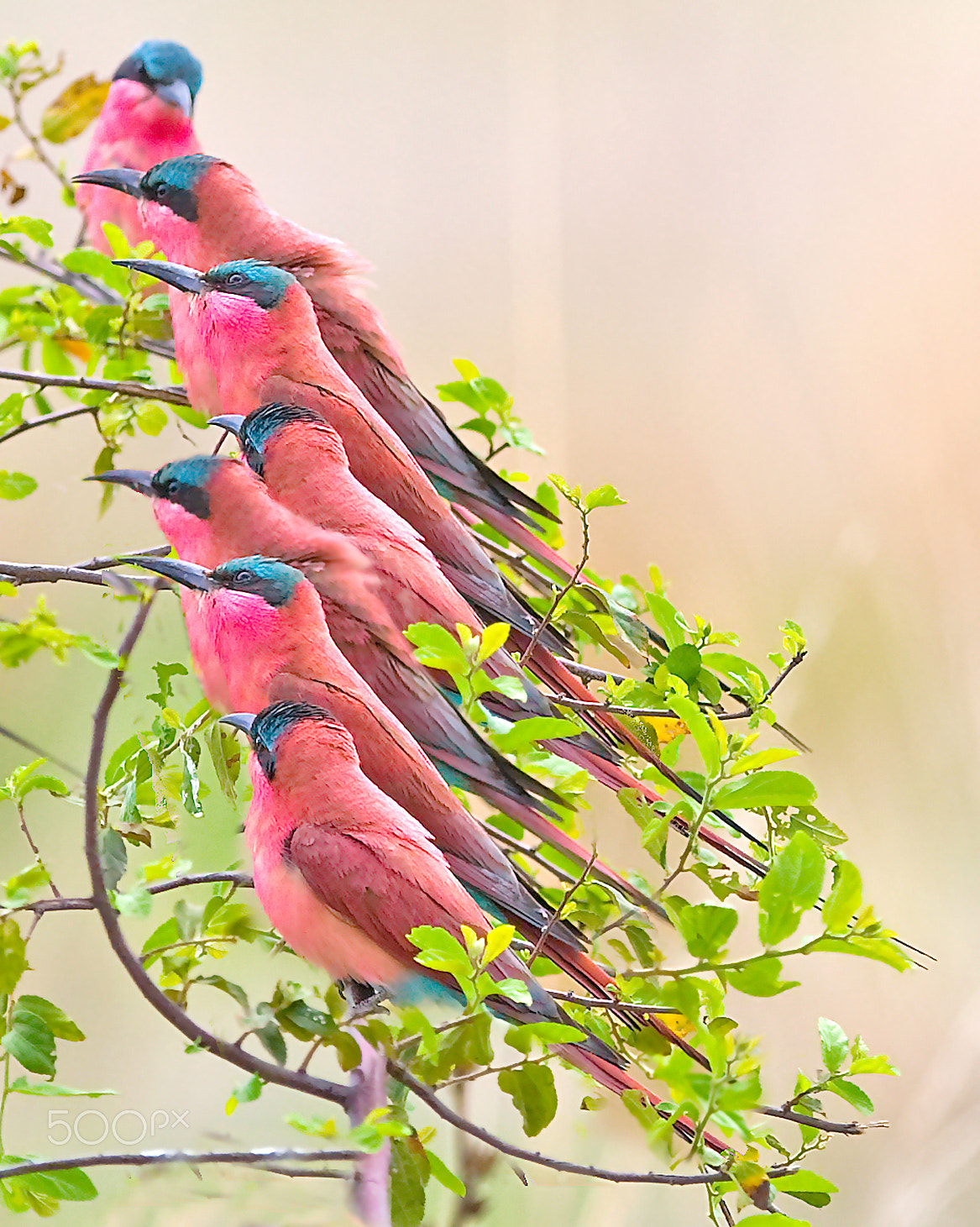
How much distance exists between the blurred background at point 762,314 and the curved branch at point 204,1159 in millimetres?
524

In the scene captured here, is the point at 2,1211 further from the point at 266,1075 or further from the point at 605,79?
the point at 605,79

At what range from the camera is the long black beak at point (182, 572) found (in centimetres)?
47

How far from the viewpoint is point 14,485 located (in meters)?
0.57

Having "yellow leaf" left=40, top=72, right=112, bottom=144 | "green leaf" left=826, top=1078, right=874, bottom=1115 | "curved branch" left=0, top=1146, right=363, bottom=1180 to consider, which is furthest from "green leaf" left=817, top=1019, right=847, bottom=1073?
"yellow leaf" left=40, top=72, right=112, bottom=144

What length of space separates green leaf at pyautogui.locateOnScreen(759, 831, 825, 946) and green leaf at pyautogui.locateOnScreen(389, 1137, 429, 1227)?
168 millimetres

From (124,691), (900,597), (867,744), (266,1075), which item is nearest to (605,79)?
(900,597)

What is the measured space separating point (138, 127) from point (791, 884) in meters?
0.57

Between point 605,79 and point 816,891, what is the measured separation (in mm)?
984

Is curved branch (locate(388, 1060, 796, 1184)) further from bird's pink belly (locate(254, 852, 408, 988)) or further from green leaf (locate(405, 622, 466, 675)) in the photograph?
green leaf (locate(405, 622, 466, 675))

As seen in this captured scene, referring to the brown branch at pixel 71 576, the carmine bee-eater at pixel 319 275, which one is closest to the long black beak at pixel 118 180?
the carmine bee-eater at pixel 319 275

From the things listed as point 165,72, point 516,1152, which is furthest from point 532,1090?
point 165,72

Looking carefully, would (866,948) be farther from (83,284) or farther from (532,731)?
(83,284)

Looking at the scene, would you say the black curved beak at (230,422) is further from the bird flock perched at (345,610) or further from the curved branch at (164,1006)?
the curved branch at (164,1006)

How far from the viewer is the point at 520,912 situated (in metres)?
0.48
